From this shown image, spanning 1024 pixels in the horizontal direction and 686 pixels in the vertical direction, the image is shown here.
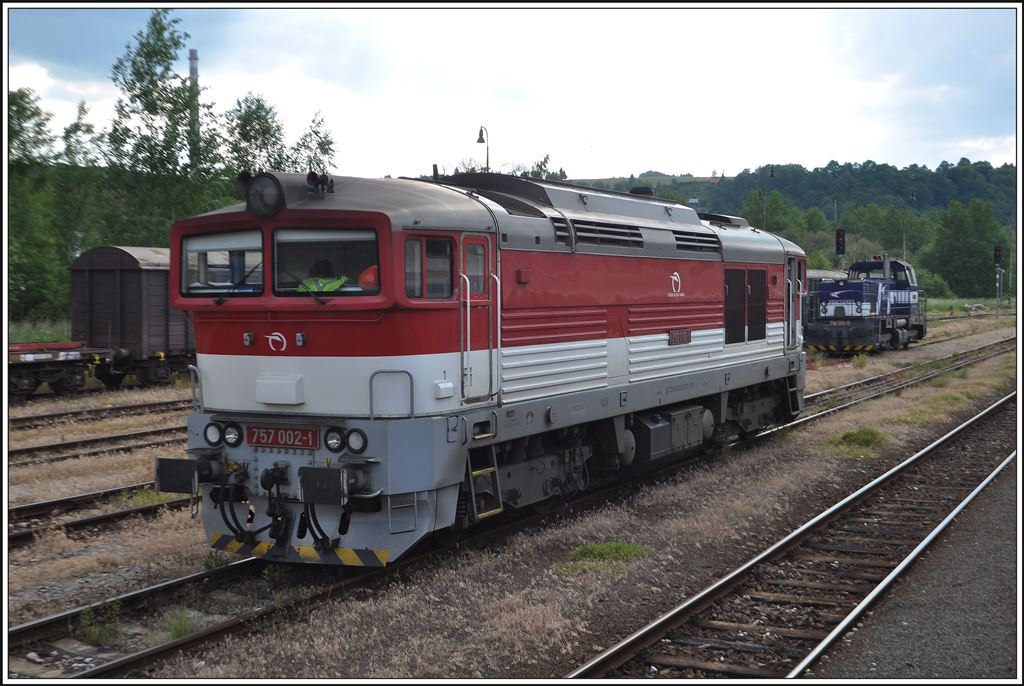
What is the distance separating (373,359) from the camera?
7.68 metres

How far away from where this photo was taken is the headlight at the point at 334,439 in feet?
25.4

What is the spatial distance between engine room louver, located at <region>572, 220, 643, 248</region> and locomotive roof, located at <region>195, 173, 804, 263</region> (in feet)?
0.13

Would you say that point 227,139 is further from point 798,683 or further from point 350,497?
point 798,683

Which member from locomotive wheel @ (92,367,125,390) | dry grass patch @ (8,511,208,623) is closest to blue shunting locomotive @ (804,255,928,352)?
locomotive wheel @ (92,367,125,390)

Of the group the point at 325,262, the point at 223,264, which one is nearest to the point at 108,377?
the point at 223,264

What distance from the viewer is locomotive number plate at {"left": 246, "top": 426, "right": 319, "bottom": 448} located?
7867mm

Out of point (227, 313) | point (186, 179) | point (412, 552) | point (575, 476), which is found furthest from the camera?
point (186, 179)

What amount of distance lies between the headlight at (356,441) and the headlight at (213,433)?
133 cm

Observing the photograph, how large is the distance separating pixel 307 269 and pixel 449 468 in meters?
2.13

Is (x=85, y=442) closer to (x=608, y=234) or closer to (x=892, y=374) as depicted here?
(x=608, y=234)

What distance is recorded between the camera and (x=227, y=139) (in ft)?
109

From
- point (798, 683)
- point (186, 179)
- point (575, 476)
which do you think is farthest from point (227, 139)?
point (798, 683)

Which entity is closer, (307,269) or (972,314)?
(307,269)

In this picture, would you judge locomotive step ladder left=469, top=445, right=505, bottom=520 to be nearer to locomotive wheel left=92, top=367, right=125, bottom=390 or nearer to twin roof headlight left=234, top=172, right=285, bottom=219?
twin roof headlight left=234, top=172, right=285, bottom=219
